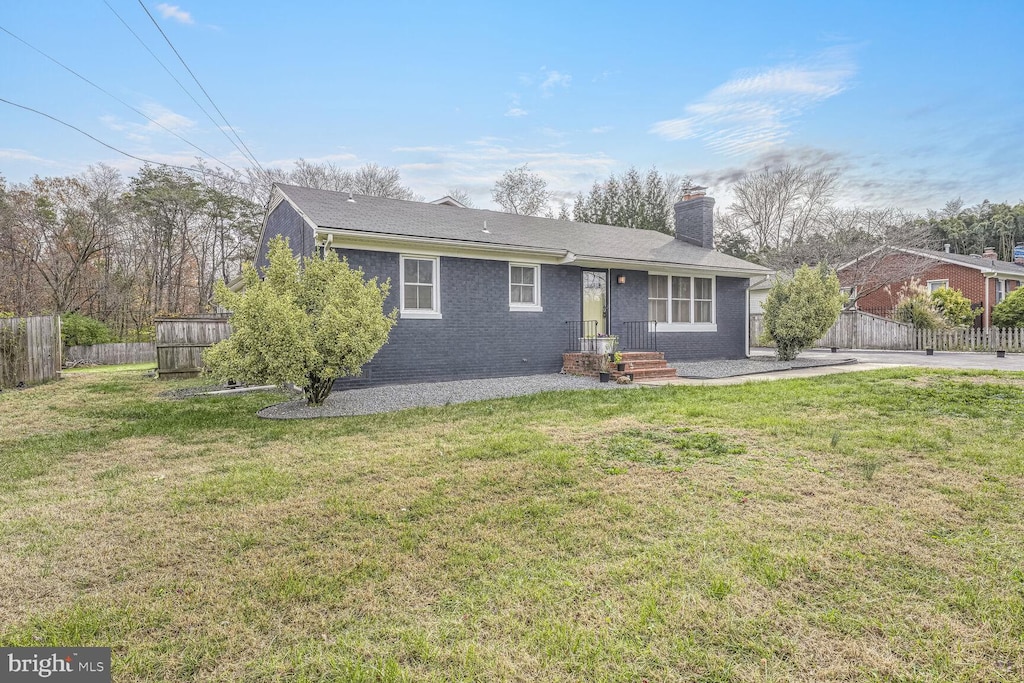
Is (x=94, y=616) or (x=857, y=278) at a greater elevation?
(x=857, y=278)

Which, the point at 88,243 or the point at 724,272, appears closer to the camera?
the point at 724,272

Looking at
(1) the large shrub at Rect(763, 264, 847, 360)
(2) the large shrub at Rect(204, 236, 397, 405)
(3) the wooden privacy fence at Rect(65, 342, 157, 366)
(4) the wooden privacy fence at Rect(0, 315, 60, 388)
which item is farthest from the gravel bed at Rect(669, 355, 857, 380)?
(3) the wooden privacy fence at Rect(65, 342, 157, 366)

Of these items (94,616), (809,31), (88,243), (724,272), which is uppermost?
(809,31)

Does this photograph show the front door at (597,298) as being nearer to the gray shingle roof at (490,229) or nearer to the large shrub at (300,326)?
the gray shingle roof at (490,229)

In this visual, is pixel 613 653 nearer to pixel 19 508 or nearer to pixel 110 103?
pixel 19 508

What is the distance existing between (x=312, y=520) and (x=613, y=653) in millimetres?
2318

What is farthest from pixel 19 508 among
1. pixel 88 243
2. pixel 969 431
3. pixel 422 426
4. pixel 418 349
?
pixel 88 243

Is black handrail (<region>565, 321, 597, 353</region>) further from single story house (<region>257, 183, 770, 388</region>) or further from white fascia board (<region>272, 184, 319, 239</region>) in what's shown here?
white fascia board (<region>272, 184, 319, 239</region>)

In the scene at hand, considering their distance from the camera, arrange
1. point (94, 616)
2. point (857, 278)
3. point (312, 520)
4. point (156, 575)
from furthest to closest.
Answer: point (857, 278) < point (312, 520) < point (156, 575) < point (94, 616)

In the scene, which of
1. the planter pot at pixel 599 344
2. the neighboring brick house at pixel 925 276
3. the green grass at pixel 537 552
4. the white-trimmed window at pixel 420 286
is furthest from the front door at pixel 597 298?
the neighboring brick house at pixel 925 276

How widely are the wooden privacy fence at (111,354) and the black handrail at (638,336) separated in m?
17.4

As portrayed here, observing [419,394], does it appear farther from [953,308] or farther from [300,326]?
[953,308]

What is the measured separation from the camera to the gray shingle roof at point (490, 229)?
10914 millimetres

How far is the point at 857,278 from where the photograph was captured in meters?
25.6
